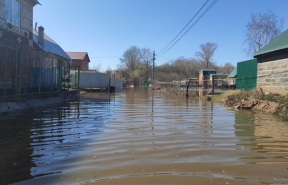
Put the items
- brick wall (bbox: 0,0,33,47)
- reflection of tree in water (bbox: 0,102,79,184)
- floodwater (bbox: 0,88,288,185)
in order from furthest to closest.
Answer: brick wall (bbox: 0,0,33,47), reflection of tree in water (bbox: 0,102,79,184), floodwater (bbox: 0,88,288,185)

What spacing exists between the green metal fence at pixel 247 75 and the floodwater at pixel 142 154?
284 inches

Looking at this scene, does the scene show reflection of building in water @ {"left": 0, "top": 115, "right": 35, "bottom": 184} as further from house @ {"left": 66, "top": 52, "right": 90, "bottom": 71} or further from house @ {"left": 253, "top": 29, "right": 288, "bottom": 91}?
house @ {"left": 66, "top": 52, "right": 90, "bottom": 71}

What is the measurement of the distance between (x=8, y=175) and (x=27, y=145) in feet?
4.78

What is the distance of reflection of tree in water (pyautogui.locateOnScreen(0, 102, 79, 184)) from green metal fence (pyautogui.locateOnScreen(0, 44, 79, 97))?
188cm

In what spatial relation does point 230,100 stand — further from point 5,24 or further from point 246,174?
point 5,24

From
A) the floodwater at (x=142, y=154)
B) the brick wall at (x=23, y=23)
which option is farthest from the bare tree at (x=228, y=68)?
the floodwater at (x=142, y=154)

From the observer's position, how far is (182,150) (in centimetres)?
417

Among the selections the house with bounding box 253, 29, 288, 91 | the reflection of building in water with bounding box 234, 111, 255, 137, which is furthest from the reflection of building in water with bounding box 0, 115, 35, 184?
the house with bounding box 253, 29, 288, 91

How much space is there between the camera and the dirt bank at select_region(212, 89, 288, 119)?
319 inches

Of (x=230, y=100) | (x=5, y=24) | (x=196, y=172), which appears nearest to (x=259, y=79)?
(x=230, y=100)

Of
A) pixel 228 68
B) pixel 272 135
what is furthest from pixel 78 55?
pixel 228 68

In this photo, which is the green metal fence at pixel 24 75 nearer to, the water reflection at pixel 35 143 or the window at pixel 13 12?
the water reflection at pixel 35 143

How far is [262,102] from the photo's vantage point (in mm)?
9727

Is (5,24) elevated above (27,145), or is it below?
above
